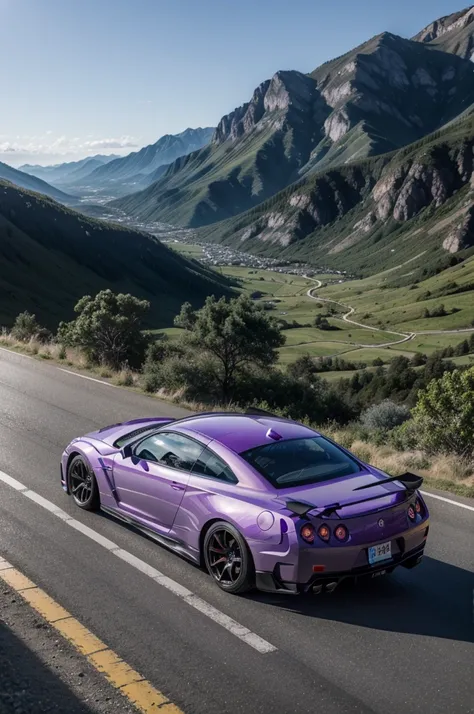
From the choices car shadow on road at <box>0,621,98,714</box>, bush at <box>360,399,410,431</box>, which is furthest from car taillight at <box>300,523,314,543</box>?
bush at <box>360,399,410,431</box>

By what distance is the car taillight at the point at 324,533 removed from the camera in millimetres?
5895

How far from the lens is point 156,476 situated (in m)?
7.41

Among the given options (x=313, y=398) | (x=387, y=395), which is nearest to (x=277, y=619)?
(x=313, y=398)

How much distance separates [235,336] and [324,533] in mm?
33537

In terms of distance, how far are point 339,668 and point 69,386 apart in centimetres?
1298

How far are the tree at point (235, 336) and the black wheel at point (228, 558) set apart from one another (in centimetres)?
3145

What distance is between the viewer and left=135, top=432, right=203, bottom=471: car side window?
7250mm

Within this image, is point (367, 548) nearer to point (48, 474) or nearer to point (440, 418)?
point (48, 474)

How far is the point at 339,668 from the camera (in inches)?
202

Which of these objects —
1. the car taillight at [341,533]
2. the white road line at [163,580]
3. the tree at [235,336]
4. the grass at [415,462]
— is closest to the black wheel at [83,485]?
the white road line at [163,580]

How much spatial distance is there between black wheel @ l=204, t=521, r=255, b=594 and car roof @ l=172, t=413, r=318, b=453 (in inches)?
35.1

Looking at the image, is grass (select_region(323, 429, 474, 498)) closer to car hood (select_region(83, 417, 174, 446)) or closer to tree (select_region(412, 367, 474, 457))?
tree (select_region(412, 367, 474, 457))

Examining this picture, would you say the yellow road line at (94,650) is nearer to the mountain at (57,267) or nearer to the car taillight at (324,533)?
the car taillight at (324,533)

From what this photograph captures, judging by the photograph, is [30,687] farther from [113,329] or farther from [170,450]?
[113,329]
